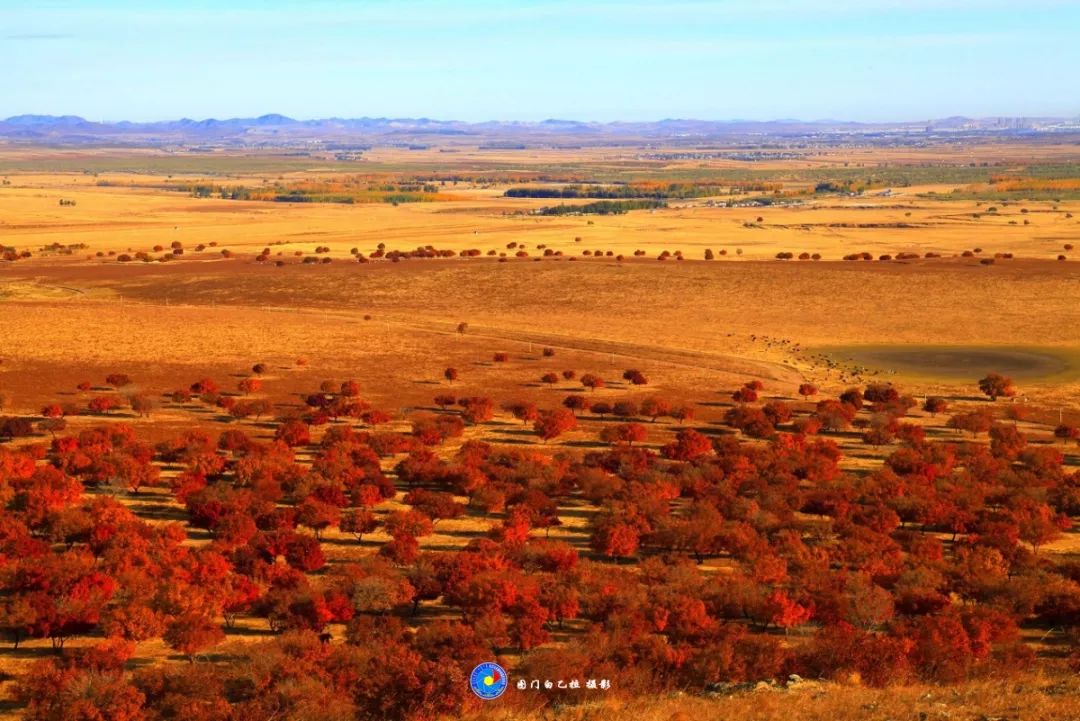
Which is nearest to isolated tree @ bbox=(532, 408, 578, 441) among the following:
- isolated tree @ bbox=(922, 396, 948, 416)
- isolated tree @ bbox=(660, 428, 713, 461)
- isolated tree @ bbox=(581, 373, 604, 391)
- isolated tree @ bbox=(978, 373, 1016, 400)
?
isolated tree @ bbox=(660, 428, 713, 461)

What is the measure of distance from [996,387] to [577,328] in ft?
80.9

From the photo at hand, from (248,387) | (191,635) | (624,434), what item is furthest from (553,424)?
(191,635)

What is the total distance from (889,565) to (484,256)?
239 feet

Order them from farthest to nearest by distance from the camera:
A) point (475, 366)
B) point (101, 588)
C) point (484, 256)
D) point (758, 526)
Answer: point (484, 256)
point (475, 366)
point (758, 526)
point (101, 588)

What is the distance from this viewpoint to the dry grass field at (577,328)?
29453mm

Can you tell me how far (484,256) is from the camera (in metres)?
96.4

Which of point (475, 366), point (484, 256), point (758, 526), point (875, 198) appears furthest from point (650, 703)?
point (875, 198)

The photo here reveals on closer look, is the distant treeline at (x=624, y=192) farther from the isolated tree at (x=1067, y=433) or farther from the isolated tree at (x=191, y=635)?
the isolated tree at (x=191, y=635)

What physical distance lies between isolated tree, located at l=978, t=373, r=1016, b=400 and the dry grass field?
1.08 m

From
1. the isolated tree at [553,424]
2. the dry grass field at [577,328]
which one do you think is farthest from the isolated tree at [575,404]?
the isolated tree at [553,424]

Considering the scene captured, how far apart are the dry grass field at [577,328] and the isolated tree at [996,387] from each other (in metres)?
1.08

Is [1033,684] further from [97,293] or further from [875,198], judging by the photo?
[875,198]

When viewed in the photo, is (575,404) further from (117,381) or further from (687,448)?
(117,381)

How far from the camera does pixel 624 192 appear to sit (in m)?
183
